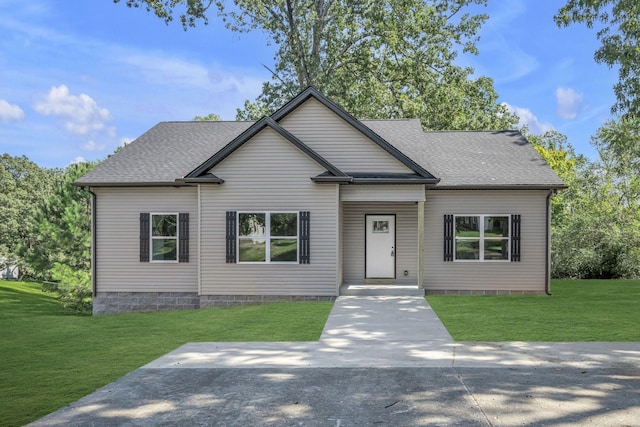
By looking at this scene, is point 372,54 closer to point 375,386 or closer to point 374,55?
point 374,55

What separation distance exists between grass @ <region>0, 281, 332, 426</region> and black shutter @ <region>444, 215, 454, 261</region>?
438cm

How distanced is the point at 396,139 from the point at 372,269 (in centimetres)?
479

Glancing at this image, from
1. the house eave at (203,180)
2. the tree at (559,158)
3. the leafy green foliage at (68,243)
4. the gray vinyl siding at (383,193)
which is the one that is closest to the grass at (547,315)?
the gray vinyl siding at (383,193)

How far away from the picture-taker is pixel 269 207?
14.7 meters

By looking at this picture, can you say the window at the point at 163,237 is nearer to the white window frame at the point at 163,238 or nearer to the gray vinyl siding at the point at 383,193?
the white window frame at the point at 163,238

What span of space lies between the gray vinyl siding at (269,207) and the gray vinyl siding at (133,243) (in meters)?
1.15

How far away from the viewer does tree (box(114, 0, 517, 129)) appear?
26.8 metres

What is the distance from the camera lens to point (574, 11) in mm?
17781

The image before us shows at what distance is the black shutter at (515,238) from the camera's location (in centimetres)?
1563

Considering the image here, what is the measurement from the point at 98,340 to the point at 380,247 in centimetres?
944

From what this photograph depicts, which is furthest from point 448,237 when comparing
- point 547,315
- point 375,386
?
point 375,386

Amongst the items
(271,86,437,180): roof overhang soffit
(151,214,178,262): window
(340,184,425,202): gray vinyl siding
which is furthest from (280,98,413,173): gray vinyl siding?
(151,214,178,262): window

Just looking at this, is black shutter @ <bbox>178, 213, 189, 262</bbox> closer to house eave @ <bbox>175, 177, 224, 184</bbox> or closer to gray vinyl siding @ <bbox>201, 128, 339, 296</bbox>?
gray vinyl siding @ <bbox>201, 128, 339, 296</bbox>

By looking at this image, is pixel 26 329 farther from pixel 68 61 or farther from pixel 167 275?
pixel 68 61
